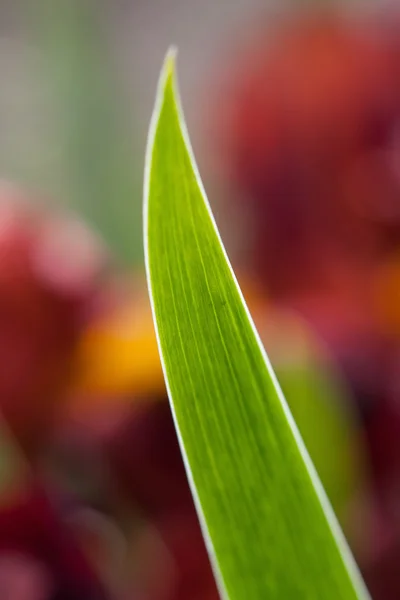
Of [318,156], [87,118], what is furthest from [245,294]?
[87,118]

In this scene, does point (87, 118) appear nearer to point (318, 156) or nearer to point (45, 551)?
point (318, 156)

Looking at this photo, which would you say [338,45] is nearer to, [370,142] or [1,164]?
[370,142]

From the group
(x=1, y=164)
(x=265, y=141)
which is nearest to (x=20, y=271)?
(x=265, y=141)

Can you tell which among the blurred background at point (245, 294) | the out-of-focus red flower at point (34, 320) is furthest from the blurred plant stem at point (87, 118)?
the out-of-focus red flower at point (34, 320)

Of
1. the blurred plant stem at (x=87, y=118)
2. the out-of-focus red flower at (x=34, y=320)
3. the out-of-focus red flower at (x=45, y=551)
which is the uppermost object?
the blurred plant stem at (x=87, y=118)

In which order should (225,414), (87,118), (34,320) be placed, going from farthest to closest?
(87,118) < (34,320) < (225,414)

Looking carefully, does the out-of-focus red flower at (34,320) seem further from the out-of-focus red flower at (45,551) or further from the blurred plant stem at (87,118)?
the blurred plant stem at (87,118)
